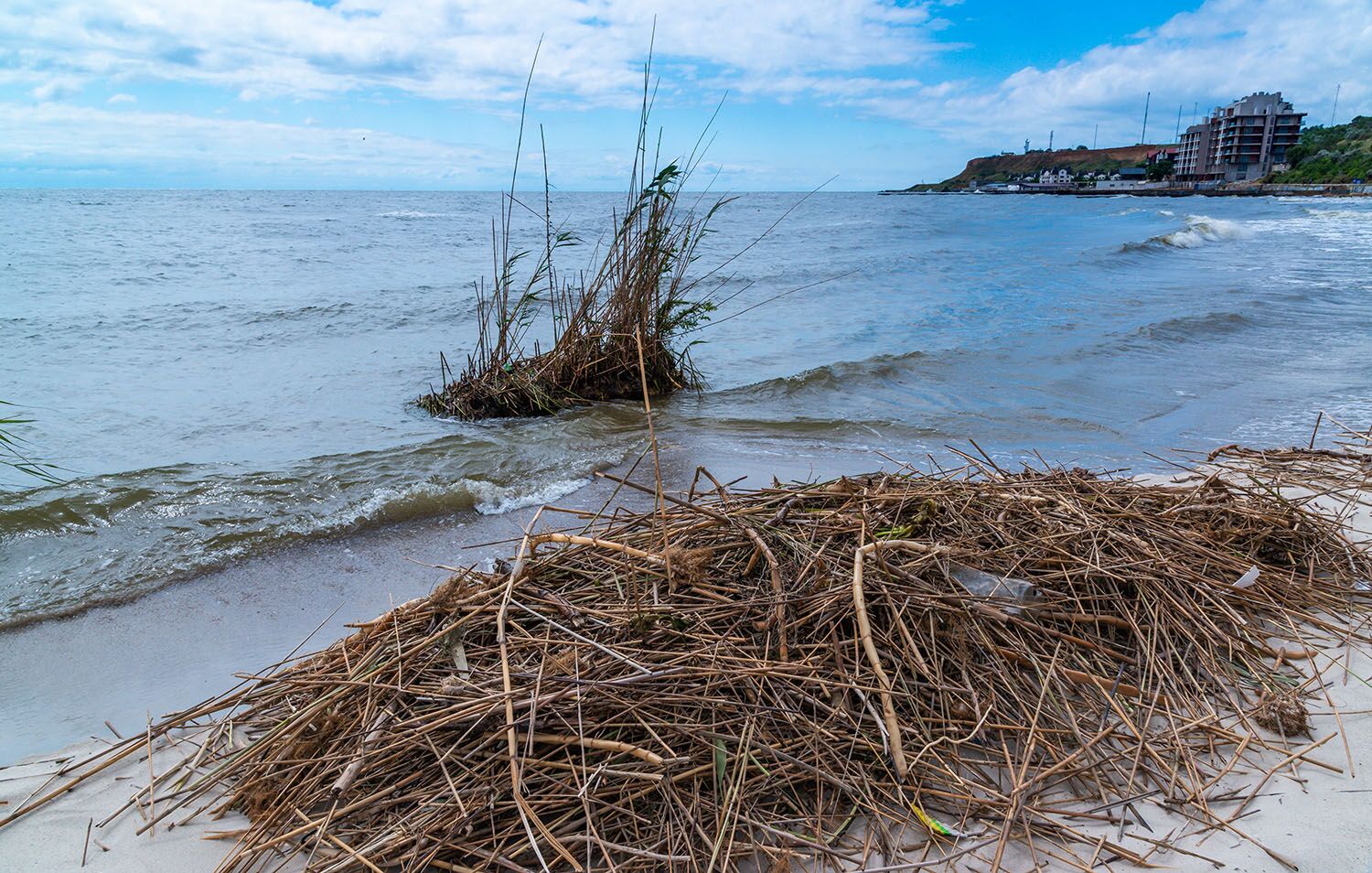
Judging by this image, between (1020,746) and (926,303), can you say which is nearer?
(1020,746)

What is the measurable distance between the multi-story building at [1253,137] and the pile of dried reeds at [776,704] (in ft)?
408

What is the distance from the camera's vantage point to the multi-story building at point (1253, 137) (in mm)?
102375

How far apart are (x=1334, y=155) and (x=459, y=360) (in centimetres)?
11238

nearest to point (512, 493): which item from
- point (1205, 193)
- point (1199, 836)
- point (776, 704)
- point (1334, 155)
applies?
point (776, 704)

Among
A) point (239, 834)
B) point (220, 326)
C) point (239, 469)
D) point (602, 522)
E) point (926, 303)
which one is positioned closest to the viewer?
point (239, 834)

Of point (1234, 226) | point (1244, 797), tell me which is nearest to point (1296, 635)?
point (1244, 797)

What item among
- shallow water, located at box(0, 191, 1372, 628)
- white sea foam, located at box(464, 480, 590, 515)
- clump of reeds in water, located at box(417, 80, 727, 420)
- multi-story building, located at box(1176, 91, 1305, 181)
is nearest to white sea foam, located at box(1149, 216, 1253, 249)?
shallow water, located at box(0, 191, 1372, 628)

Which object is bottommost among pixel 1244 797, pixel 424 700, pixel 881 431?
pixel 881 431

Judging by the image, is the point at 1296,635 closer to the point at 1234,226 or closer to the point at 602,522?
the point at 602,522

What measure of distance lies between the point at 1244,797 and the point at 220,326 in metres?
13.2

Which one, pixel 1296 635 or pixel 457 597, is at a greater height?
pixel 457 597

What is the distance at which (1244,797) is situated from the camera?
1989 mm

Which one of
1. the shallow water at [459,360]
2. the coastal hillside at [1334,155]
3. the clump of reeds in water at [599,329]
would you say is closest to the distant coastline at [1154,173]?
the coastal hillside at [1334,155]

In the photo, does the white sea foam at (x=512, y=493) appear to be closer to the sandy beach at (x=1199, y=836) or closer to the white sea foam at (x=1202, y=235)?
the sandy beach at (x=1199, y=836)
